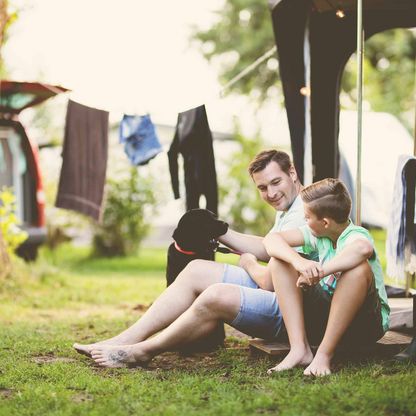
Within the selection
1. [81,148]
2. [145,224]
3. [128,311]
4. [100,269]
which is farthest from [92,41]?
[128,311]

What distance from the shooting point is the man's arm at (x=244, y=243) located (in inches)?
159

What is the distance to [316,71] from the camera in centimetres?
551

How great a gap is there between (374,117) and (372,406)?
7.81 metres

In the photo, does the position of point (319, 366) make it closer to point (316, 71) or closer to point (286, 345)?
point (286, 345)

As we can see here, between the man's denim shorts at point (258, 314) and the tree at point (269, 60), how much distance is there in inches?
514

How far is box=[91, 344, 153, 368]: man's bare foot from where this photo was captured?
370cm

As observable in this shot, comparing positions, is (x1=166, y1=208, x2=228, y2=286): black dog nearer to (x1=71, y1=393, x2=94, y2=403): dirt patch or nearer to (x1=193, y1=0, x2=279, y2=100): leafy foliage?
(x1=71, y1=393, x2=94, y2=403): dirt patch

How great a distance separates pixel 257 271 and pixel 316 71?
7.30ft

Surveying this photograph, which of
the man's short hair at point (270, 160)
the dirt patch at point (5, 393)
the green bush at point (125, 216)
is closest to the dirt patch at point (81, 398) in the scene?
the dirt patch at point (5, 393)

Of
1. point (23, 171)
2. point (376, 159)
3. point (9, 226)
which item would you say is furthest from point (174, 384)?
point (376, 159)

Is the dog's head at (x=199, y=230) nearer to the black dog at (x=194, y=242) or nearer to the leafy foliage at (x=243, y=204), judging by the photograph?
the black dog at (x=194, y=242)

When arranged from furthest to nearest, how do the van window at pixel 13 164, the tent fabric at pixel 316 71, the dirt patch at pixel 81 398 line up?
the van window at pixel 13 164
the tent fabric at pixel 316 71
the dirt patch at pixel 81 398

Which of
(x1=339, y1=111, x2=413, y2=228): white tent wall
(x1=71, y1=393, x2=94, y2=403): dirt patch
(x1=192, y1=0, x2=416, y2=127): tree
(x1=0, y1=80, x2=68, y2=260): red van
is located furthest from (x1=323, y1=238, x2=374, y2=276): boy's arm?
(x1=192, y1=0, x2=416, y2=127): tree

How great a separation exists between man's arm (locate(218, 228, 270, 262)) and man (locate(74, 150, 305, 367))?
0.32ft
